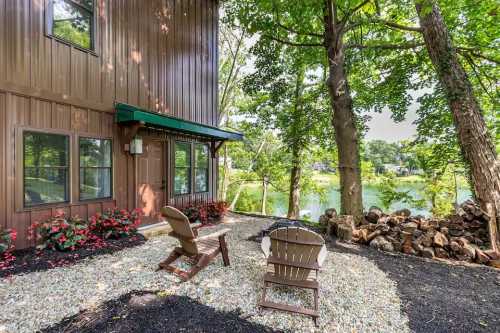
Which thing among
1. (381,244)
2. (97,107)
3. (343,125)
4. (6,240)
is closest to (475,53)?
(343,125)

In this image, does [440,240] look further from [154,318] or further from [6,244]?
[6,244]

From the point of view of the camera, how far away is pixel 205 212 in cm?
→ 641

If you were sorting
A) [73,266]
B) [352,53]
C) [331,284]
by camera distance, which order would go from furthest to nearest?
[352,53]
[73,266]
[331,284]

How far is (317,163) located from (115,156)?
10014 mm

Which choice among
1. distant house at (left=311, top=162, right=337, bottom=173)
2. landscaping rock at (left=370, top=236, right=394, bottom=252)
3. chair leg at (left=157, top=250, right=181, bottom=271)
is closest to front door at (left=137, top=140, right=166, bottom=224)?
chair leg at (left=157, top=250, right=181, bottom=271)

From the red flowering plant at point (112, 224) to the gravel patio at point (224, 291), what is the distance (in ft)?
2.37

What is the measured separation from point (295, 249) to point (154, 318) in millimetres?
1475

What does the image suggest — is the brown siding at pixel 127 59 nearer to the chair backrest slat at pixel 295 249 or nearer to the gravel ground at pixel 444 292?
the chair backrest slat at pixel 295 249

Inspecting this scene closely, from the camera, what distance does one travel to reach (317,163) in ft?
41.0

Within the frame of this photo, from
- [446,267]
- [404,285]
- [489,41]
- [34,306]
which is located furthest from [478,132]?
[34,306]

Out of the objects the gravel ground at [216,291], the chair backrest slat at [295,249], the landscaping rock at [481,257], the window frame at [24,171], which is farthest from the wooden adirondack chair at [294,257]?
the window frame at [24,171]

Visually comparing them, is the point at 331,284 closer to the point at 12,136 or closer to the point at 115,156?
the point at 115,156

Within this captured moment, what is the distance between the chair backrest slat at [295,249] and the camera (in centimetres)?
238

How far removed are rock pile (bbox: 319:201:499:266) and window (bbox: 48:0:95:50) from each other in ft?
20.3
